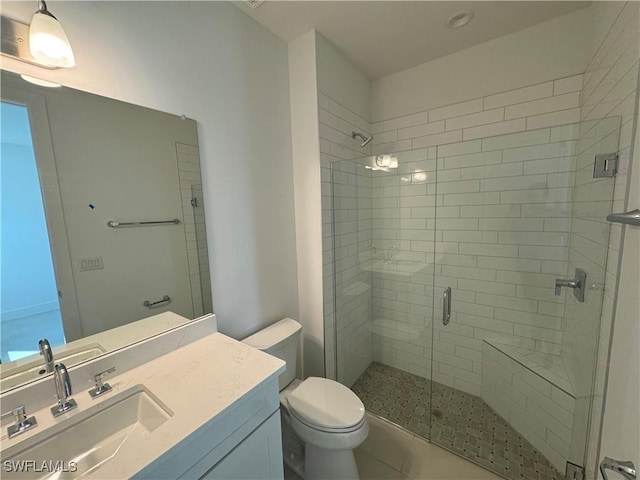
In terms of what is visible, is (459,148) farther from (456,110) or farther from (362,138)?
(362,138)

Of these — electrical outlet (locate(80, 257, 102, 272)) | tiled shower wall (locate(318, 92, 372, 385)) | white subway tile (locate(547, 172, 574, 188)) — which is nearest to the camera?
electrical outlet (locate(80, 257, 102, 272))

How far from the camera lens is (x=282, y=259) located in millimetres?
1798

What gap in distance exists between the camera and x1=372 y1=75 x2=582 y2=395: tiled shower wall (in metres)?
1.69

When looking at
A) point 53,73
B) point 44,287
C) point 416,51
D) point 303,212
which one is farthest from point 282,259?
point 416,51

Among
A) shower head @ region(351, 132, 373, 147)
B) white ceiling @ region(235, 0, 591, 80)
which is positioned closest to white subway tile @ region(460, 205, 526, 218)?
shower head @ region(351, 132, 373, 147)

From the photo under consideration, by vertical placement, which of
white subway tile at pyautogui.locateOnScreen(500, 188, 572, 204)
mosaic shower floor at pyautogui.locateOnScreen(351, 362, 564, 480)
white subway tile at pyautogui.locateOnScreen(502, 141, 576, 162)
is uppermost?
white subway tile at pyautogui.locateOnScreen(502, 141, 576, 162)

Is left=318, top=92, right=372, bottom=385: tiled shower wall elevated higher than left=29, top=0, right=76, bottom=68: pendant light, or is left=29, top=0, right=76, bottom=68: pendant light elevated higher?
left=29, top=0, right=76, bottom=68: pendant light

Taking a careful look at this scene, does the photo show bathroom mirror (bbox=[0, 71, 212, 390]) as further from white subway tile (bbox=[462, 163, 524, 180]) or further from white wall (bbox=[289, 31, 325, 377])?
white subway tile (bbox=[462, 163, 524, 180])

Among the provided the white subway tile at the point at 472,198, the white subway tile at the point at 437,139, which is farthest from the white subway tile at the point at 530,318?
the white subway tile at the point at 437,139

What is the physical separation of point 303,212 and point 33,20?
139cm

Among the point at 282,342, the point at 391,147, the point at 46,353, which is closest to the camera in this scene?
the point at 46,353

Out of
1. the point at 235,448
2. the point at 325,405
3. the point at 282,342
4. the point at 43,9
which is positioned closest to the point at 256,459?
the point at 235,448

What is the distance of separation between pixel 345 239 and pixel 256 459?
145 centimetres

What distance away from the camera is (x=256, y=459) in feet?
3.19
